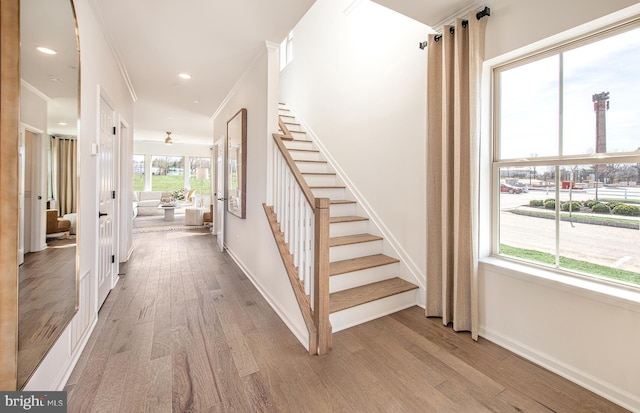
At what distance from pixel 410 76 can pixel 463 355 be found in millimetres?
2459

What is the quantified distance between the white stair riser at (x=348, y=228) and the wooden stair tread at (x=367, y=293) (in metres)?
0.69

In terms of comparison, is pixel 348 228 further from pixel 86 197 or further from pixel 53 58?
pixel 53 58

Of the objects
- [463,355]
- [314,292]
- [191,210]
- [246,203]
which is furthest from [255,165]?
[191,210]

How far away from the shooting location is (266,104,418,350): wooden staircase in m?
2.40

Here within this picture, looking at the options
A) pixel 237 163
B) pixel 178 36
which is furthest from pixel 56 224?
pixel 237 163

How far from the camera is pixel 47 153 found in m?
1.46

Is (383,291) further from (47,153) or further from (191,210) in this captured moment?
(191,210)

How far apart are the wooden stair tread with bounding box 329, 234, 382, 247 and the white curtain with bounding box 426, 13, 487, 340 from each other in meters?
0.72

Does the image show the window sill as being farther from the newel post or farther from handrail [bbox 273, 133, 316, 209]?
handrail [bbox 273, 133, 316, 209]

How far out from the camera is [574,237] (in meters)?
1.87

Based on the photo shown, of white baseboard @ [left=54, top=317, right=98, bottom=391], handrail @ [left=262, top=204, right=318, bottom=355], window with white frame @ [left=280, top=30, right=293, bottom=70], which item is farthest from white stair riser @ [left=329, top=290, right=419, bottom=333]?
window with white frame @ [left=280, top=30, right=293, bottom=70]

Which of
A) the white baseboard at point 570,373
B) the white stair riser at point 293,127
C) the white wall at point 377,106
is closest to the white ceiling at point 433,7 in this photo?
the white wall at point 377,106

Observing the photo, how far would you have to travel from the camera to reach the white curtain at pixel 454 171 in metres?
2.11

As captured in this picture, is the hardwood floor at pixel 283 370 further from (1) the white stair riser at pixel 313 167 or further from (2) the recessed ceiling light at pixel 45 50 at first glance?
(1) the white stair riser at pixel 313 167
